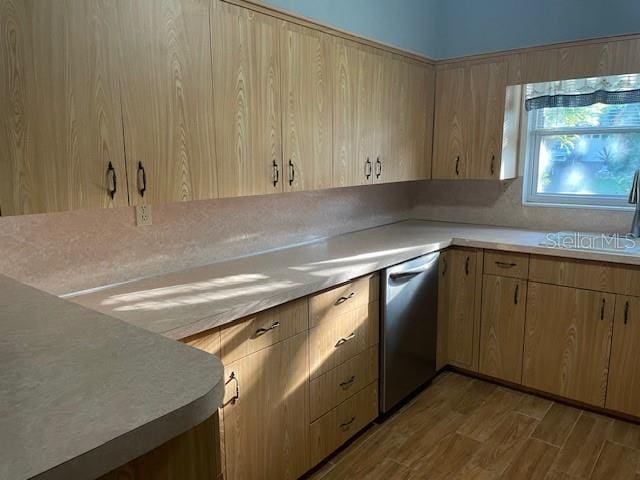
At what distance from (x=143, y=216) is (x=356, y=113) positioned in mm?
1307

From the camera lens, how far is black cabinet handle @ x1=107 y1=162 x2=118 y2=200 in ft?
5.37

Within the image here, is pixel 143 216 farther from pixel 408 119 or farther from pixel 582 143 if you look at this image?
pixel 582 143

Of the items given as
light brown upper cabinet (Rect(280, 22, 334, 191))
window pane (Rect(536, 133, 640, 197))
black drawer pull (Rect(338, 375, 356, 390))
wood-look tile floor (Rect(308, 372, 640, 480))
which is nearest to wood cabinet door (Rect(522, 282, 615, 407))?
wood-look tile floor (Rect(308, 372, 640, 480))

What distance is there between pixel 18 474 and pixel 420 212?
361cm

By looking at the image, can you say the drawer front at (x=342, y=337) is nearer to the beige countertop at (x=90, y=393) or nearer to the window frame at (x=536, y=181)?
the beige countertop at (x=90, y=393)

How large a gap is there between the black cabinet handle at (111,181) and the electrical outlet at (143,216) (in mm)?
379

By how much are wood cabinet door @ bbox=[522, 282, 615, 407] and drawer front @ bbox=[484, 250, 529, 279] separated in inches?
4.0

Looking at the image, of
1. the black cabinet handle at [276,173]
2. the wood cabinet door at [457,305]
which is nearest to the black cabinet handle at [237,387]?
the black cabinet handle at [276,173]

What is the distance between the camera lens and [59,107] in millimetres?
1486

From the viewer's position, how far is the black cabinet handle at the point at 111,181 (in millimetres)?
1636

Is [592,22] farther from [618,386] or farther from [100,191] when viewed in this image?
[100,191]

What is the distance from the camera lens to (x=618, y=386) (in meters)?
2.61

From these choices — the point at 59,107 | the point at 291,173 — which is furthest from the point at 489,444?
the point at 59,107

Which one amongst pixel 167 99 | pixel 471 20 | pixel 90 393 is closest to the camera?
pixel 90 393
